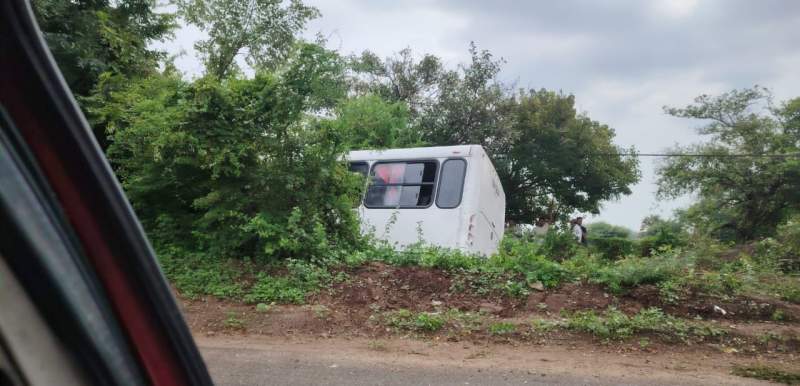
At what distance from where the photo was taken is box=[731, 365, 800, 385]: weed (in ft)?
16.8

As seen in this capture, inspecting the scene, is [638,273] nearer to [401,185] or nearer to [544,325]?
[544,325]

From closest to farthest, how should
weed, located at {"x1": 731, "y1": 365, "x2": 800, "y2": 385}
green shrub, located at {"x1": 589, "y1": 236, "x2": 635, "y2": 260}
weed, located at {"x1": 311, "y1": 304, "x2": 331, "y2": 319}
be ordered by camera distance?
weed, located at {"x1": 731, "y1": 365, "x2": 800, "y2": 385} → weed, located at {"x1": 311, "y1": 304, "x2": 331, "y2": 319} → green shrub, located at {"x1": 589, "y1": 236, "x2": 635, "y2": 260}

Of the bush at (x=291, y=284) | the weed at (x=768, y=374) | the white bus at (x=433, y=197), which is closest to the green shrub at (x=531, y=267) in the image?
the white bus at (x=433, y=197)

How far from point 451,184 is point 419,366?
6.58 metres

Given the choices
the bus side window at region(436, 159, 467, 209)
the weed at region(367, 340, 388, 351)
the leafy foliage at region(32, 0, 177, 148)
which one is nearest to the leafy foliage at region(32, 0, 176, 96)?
the leafy foliage at region(32, 0, 177, 148)

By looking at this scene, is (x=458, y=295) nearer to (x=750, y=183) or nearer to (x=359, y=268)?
(x=359, y=268)

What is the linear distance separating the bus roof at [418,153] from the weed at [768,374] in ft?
22.6

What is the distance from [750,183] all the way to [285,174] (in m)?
26.1

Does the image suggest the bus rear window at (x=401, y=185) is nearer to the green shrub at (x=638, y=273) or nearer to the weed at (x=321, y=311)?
the green shrub at (x=638, y=273)

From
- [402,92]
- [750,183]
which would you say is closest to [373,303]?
[402,92]

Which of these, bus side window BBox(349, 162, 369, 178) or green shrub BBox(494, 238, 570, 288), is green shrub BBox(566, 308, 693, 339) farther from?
bus side window BBox(349, 162, 369, 178)

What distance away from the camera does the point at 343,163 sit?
9.48 meters

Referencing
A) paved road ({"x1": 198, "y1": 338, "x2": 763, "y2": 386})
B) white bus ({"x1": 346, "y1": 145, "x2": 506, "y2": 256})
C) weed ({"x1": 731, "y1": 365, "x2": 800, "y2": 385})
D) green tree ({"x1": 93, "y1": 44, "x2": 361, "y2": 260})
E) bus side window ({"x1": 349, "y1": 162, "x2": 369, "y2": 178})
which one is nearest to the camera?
paved road ({"x1": 198, "y1": 338, "x2": 763, "y2": 386})

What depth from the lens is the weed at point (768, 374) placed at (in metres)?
5.12
